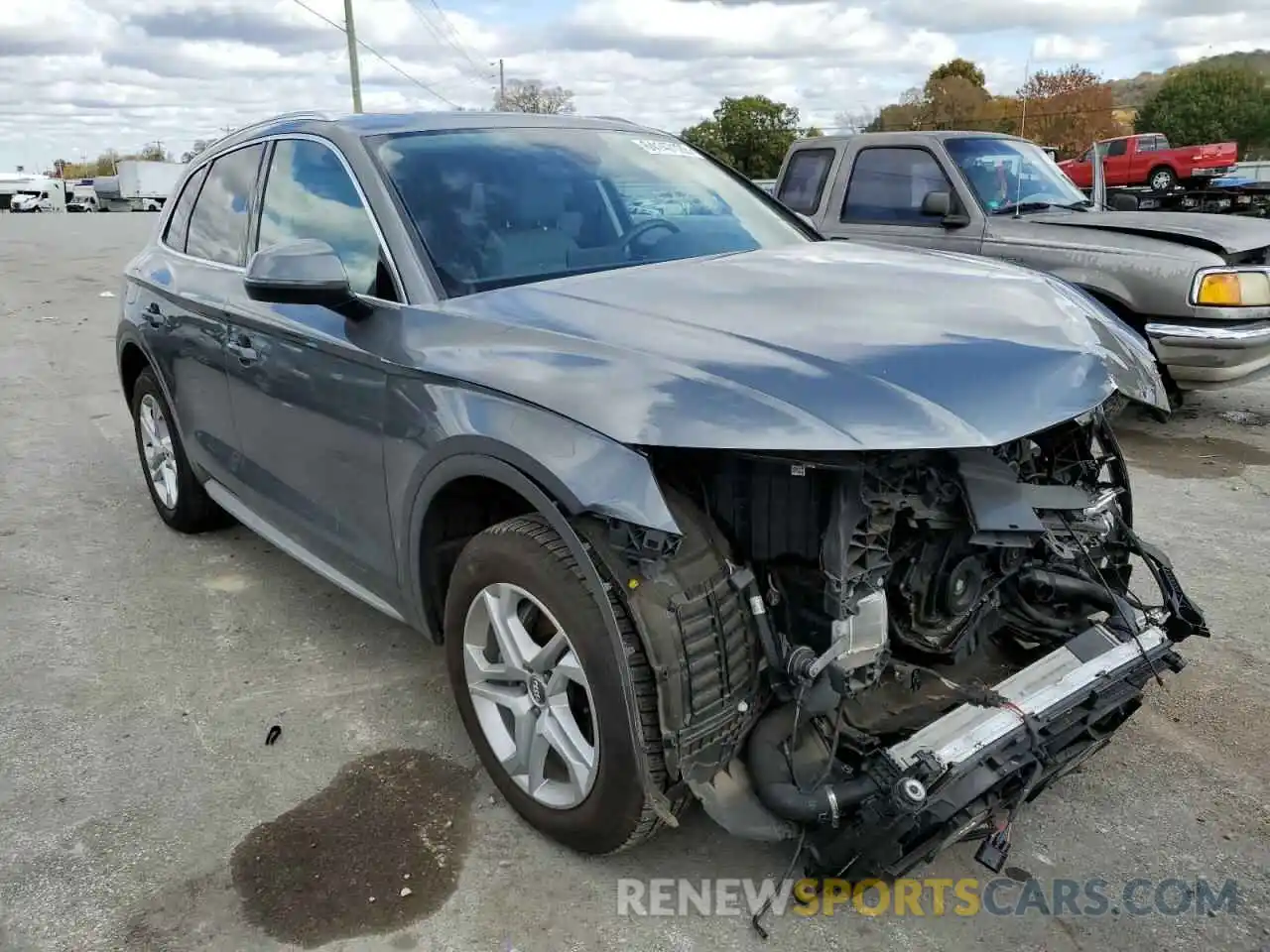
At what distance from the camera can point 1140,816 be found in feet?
9.13

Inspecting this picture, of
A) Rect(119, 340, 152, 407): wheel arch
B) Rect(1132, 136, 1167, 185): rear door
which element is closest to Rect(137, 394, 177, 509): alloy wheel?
Rect(119, 340, 152, 407): wheel arch

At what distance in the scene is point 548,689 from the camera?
256cm

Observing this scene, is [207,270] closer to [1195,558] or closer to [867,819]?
[867,819]

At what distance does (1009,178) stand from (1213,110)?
153 ft

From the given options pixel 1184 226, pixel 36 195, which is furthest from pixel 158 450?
pixel 36 195

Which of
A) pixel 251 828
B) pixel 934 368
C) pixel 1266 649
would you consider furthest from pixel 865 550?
pixel 1266 649

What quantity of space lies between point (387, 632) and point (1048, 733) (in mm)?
2515

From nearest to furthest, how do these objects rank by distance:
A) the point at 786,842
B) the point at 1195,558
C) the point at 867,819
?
the point at 867,819 → the point at 786,842 → the point at 1195,558

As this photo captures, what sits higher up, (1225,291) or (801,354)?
(801,354)

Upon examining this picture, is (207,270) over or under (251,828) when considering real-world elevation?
over

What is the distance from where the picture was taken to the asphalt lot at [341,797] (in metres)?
2.43

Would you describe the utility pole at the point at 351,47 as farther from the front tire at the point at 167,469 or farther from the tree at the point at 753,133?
the front tire at the point at 167,469

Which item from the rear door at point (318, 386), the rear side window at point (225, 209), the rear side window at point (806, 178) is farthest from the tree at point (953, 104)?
the rear door at point (318, 386)

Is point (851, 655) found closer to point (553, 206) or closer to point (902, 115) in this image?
point (553, 206)
